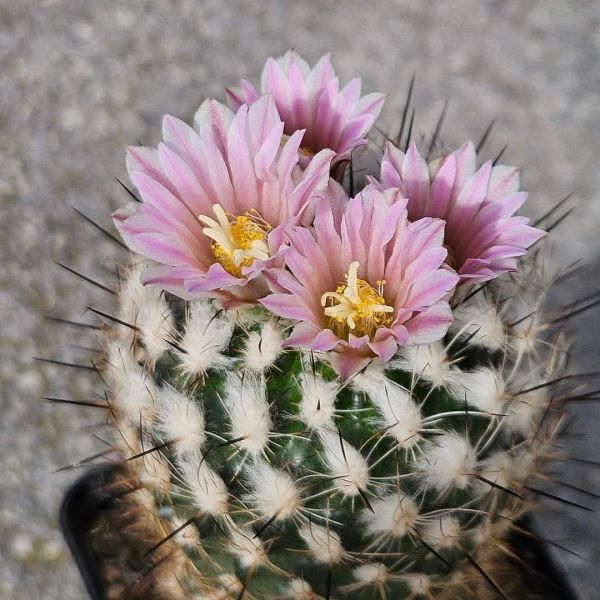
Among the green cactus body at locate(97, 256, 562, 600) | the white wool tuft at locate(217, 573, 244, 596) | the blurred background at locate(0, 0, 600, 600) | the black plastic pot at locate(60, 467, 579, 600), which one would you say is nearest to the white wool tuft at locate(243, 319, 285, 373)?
the green cactus body at locate(97, 256, 562, 600)

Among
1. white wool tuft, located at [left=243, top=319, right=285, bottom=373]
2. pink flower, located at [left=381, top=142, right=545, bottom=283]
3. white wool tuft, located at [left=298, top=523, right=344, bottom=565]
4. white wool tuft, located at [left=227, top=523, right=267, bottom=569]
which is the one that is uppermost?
pink flower, located at [left=381, top=142, right=545, bottom=283]

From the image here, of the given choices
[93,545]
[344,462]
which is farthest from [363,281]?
[93,545]

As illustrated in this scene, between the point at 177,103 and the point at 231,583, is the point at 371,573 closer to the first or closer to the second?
the point at 231,583

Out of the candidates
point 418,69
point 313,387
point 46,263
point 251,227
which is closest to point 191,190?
point 251,227

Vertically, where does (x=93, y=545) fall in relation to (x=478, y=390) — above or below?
below

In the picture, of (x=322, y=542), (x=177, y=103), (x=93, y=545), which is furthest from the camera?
(x=177, y=103)

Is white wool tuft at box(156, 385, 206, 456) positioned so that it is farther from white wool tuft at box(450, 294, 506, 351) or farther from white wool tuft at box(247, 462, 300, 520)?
white wool tuft at box(450, 294, 506, 351)

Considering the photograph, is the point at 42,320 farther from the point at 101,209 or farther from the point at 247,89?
the point at 247,89

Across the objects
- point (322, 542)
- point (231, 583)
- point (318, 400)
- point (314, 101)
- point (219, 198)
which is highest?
point (314, 101)
